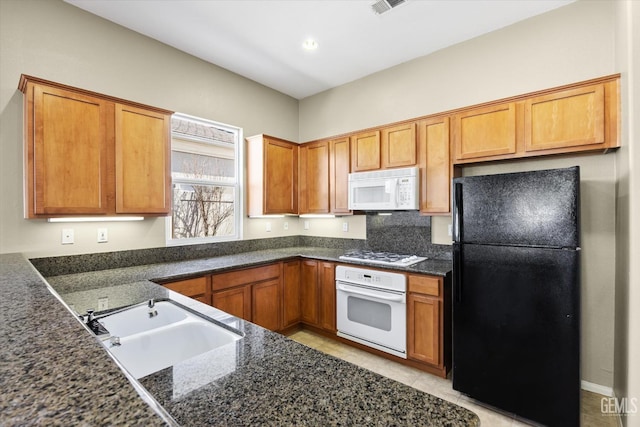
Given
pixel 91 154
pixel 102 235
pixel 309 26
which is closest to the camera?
pixel 91 154

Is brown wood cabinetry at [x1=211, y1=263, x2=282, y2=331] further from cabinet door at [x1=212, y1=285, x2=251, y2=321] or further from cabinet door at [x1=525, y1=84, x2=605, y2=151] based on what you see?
cabinet door at [x1=525, y1=84, x2=605, y2=151]

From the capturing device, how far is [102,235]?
8.45ft

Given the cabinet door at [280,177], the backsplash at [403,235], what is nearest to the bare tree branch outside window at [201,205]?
the cabinet door at [280,177]

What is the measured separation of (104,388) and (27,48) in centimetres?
295

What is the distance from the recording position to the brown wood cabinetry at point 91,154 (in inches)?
78.5

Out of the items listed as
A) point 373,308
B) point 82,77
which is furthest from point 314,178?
point 82,77

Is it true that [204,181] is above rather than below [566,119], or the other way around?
below

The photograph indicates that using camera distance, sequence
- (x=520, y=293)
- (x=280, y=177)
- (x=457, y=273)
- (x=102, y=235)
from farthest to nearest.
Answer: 1. (x=280, y=177)
2. (x=102, y=235)
3. (x=457, y=273)
4. (x=520, y=293)

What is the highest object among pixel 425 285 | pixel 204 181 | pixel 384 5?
pixel 384 5

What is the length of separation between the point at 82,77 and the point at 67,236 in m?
1.31

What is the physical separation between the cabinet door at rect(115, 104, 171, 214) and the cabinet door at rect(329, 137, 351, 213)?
1.84 meters

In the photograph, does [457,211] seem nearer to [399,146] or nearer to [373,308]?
[399,146]

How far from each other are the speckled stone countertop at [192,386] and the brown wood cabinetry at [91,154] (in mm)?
1159

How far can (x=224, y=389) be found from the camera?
30.4 inches
